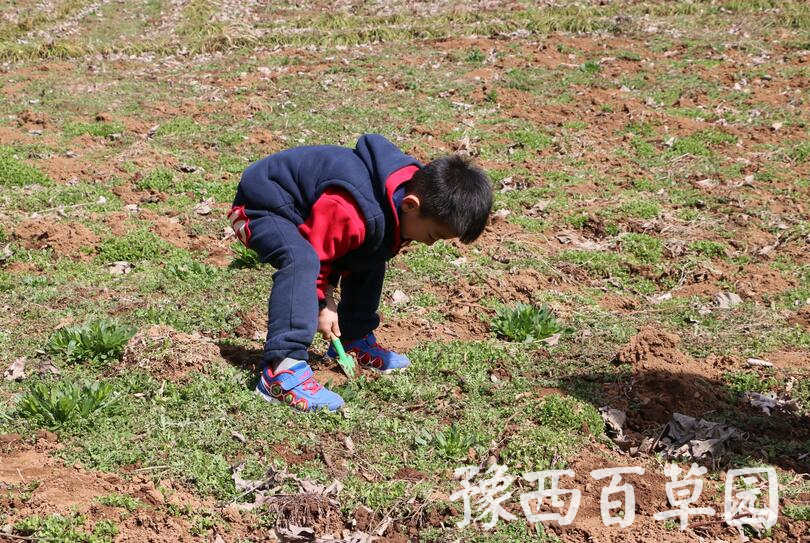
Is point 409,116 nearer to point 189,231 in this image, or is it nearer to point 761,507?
point 189,231

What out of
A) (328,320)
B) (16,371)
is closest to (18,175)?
(16,371)

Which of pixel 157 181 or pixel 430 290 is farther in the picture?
pixel 157 181

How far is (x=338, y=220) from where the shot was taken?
3803 mm

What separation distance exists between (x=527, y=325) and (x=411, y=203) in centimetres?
185

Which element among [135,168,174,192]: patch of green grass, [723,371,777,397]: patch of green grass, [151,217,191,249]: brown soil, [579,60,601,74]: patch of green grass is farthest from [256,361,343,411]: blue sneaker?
[579,60,601,74]: patch of green grass

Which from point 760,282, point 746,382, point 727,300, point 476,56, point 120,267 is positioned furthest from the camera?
point 476,56

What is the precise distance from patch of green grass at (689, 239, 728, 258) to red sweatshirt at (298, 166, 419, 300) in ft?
12.7

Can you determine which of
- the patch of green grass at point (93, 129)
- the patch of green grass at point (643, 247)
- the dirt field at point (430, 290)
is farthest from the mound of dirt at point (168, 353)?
the patch of green grass at point (93, 129)

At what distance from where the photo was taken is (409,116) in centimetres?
1043

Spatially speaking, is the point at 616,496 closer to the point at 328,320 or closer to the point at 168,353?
the point at 328,320

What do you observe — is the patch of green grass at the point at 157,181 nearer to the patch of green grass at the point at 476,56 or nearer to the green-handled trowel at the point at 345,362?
A: the green-handled trowel at the point at 345,362

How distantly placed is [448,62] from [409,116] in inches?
123

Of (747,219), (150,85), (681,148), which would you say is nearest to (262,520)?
(747,219)

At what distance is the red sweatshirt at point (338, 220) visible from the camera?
3.79m
